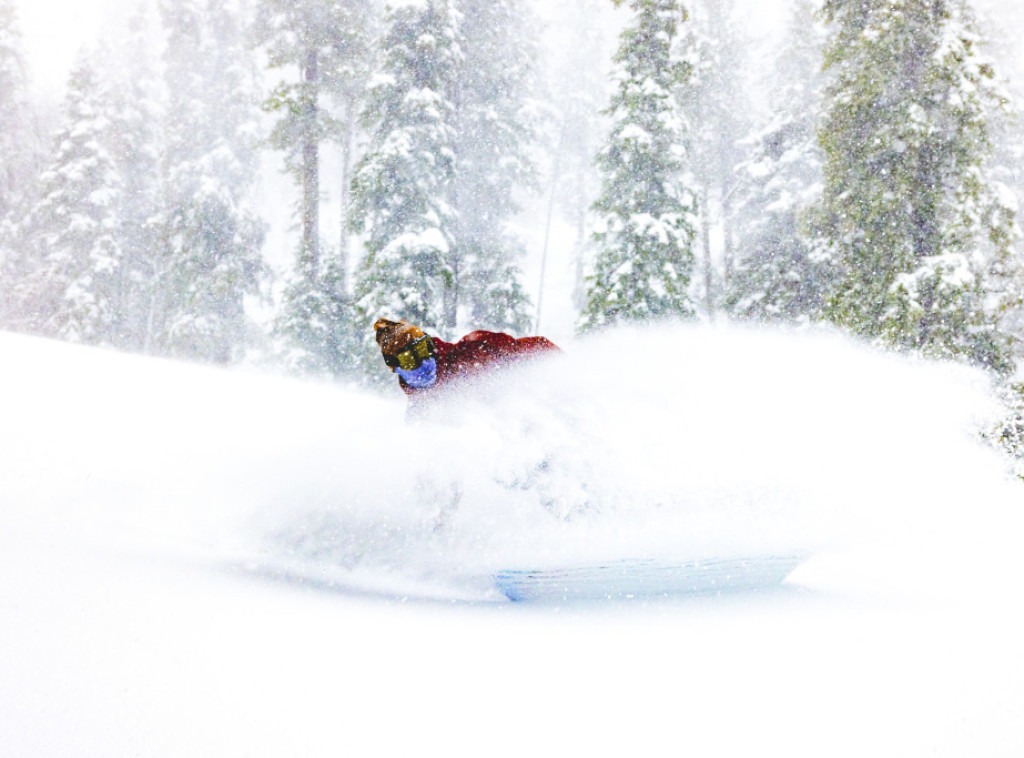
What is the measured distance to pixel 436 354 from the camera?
4043mm

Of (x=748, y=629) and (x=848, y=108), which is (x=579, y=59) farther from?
(x=748, y=629)

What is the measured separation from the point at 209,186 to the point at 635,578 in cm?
1876

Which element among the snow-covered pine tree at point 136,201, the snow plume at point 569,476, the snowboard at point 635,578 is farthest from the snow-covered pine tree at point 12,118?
the snowboard at point 635,578

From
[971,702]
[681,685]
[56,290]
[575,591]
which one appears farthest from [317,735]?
[56,290]

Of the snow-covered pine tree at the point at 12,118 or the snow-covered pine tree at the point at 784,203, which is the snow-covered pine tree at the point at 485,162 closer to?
the snow-covered pine tree at the point at 784,203

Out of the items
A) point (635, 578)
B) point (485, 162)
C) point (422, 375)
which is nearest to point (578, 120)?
point (485, 162)

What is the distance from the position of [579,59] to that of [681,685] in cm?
3909

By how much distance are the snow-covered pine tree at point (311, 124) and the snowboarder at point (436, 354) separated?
12.0 meters

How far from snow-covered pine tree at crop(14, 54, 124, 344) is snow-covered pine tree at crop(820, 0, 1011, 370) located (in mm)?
20913

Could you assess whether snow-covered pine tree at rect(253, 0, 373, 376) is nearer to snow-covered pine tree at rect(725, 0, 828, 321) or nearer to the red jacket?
snow-covered pine tree at rect(725, 0, 828, 321)

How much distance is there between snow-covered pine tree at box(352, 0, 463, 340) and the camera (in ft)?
43.8

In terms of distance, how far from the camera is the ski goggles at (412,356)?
378 cm

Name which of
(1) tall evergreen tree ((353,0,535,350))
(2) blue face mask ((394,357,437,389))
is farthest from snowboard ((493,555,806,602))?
(1) tall evergreen tree ((353,0,535,350))

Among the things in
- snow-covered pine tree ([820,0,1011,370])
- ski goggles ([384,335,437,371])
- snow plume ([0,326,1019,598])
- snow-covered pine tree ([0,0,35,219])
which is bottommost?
snow plume ([0,326,1019,598])
